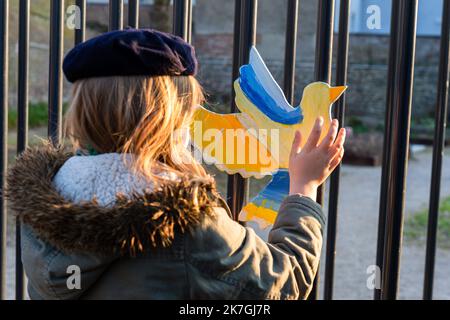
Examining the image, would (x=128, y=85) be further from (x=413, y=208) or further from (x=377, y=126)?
(x=377, y=126)

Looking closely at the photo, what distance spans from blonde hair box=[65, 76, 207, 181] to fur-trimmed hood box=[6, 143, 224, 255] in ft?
0.23

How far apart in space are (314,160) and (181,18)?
2.07 ft

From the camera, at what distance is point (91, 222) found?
1.27 metres

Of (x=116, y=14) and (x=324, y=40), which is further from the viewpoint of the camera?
(x=116, y=14)

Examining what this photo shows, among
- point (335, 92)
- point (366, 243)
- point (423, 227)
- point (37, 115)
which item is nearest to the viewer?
point (335, 92)

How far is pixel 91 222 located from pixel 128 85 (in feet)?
1.04

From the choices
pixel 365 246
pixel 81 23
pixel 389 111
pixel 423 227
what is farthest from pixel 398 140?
pixel 423 227

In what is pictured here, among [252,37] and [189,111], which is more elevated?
[252,37]

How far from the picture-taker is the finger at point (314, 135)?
1554 millimetres

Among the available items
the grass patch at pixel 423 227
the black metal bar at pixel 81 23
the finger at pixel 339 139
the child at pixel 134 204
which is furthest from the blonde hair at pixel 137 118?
the grass patch at pixel 423 227

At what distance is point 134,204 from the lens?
1274 millimetres

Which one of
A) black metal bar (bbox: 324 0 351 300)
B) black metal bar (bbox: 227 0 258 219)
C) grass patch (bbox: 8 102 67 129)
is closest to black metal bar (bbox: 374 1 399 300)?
black metal bar (bbox: 324 0 351 300)

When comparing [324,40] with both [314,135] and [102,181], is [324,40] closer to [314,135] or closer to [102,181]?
[314,135]

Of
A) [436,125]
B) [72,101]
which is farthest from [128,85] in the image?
→ [436,125]
